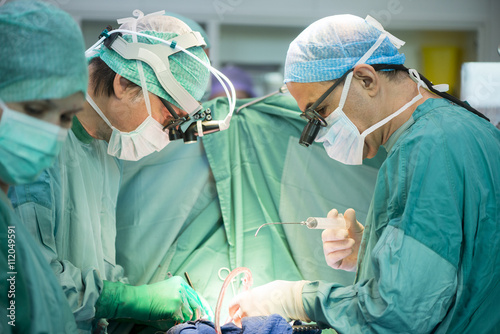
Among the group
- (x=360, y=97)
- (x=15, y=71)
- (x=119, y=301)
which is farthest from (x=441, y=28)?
(x=15, y=71)

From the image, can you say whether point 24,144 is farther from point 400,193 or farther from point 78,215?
point 400,193

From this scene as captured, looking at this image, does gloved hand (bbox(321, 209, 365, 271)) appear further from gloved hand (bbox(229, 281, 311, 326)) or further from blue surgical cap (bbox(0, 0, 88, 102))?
blue surgical cap (bbox(0, 0, 88, 102))

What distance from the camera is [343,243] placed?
1882 mm

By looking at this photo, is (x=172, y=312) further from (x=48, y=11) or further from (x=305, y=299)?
(x=48, y=11)

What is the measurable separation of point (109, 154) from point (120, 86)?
13.1 inches

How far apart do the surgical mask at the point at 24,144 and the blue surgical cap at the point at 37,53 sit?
0.05 metres

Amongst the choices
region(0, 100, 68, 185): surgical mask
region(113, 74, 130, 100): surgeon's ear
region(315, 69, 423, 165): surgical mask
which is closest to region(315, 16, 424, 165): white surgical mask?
region(315, 69, 423, 165): surgical mask

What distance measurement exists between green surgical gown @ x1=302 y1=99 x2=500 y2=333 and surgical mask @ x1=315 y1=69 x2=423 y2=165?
179 millimetres

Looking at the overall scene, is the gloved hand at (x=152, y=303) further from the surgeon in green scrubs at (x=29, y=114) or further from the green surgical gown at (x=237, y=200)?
the surgeon in green scrubs at (x=29, y=114)

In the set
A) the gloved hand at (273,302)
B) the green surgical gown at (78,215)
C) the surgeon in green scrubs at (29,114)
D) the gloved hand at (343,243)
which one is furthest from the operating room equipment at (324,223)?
the surgeon in green scrubs at (29,114)

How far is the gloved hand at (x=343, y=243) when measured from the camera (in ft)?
6.16

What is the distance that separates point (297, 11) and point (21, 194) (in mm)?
3012

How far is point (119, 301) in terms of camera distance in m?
1.72

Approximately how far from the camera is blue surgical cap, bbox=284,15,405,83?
1719mm
